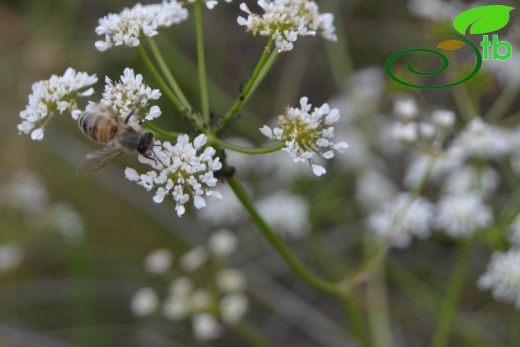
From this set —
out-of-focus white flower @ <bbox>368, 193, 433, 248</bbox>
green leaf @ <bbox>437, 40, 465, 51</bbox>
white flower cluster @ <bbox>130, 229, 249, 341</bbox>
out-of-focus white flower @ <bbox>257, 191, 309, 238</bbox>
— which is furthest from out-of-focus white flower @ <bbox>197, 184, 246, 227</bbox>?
green leaf @ <bbox>437, 40, 465, 51</bbox>

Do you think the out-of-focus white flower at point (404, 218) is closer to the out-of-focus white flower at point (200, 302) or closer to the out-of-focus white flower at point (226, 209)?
the out-of-focus white flower at point (200, 302)

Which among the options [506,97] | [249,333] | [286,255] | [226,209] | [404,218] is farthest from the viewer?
[226,209]

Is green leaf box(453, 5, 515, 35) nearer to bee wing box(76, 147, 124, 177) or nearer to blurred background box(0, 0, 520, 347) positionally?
blurred background box(0, 0, 520, 347)

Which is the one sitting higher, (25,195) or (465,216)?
(25,195)

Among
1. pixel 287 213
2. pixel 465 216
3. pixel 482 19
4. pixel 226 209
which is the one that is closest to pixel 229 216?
pixel 226 209

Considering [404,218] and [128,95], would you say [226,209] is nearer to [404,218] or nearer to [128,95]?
[404,218]

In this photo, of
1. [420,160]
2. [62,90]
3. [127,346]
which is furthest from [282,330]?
[62,90]

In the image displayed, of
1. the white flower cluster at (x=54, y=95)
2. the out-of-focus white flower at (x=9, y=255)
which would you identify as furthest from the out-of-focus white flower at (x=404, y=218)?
the out-of-focus white flower at (x=9, y=255)

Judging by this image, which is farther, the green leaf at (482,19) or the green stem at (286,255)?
the green leaf at (482,19)
